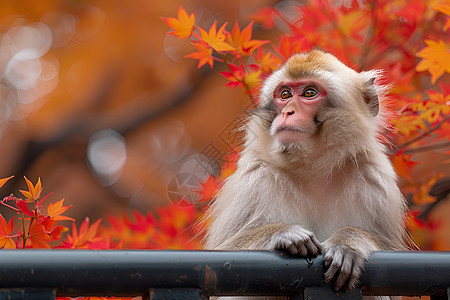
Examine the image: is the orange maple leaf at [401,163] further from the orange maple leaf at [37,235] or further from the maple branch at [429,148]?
the orange maple leaf at [37,235]

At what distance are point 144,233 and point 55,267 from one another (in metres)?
2.93

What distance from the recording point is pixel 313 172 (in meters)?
2.83

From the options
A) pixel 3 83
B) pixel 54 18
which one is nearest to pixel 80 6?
pixel 54 18

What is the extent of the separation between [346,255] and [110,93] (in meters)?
4.53

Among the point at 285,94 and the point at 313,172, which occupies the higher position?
the point at 285,94

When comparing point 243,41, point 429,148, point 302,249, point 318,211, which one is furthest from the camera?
point 429,148

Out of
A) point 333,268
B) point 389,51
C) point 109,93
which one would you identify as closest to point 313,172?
point 333,268

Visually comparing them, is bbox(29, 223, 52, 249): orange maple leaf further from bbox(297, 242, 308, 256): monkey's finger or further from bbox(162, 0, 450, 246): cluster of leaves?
bbox(162, 0, 450, 246): cluster of leaves

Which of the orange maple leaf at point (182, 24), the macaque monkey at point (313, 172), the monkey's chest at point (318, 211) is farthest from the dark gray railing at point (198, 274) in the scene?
the orange maple leaf at point (182, 24)

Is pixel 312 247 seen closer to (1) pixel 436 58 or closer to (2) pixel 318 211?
(2) pixel 318 211

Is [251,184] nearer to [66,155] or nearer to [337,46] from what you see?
[337,46]

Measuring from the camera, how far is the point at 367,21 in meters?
4.11

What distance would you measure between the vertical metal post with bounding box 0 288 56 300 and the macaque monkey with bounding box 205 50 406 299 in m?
1.29

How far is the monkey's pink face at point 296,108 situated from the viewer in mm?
2766
